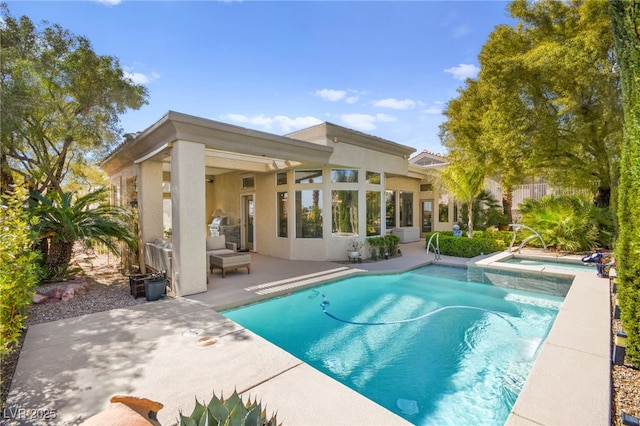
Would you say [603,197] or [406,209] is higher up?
[603,197]

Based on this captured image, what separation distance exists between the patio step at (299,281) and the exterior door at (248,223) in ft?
19.3

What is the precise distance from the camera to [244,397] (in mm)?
3342

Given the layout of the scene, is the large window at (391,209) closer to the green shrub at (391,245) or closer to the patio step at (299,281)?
the green shrub at (391,245)

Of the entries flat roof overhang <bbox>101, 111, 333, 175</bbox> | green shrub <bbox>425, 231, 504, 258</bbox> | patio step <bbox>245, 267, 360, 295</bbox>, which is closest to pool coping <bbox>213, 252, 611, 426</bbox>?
patio step <bbox>245, 267, 360, 295</bbox>

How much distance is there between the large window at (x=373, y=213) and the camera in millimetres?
13008

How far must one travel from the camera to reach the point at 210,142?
768 cm

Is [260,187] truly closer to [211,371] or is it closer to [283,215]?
[283,215]

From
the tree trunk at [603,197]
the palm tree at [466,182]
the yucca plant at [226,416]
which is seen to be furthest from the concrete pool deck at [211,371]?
the tree trunk at [603,197]

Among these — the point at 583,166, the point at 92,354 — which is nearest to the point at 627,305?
the point at 92,354

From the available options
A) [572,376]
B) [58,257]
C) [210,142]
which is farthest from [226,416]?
[58,257]

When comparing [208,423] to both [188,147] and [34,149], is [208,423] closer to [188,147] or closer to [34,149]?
[188,147]

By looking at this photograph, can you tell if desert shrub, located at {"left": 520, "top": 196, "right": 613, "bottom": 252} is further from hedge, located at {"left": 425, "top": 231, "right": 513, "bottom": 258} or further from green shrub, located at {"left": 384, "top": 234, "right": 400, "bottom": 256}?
green shrub, located at {"left": 384, "top": 234, "right": 400, "bottom": 256}

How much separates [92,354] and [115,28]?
883 cm

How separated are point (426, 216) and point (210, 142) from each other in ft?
54.1
